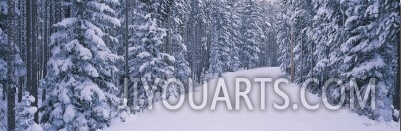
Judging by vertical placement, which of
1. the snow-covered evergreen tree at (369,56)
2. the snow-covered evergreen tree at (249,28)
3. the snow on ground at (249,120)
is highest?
the snow-covered evergreen tree at (249,28)

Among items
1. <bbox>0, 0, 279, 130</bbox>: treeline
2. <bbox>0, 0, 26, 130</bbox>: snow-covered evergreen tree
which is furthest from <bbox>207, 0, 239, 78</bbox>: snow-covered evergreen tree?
<bbox>0, 0, 26, 130</bbox>: snow-covered evergreen tree

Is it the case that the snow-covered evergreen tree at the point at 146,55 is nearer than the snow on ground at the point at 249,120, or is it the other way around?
the snow on ground at the point at 249,120

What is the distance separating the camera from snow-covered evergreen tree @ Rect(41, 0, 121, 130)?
1666 centimetres

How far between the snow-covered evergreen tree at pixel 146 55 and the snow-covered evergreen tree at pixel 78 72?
7.05 m

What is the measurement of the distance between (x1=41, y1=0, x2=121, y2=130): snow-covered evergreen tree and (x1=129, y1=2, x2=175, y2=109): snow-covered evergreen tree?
705cm

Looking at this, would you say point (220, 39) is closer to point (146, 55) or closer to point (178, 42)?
point (178, 42)

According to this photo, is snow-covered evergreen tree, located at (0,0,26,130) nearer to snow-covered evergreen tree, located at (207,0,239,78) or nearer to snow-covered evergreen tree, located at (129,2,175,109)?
snow-covered evergreen tree, located at (129,2,175,109)

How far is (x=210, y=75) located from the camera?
5419 centimetres

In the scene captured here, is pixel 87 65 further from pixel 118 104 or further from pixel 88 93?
pixel 118 104

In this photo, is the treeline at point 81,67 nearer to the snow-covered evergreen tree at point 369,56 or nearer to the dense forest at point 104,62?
the dense forest at point 104,62

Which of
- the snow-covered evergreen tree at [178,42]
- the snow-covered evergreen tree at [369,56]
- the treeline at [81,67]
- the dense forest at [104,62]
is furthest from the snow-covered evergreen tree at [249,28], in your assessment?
the snow-covered evergreen tree at [369,56]

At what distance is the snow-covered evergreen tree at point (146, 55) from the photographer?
25125 mm

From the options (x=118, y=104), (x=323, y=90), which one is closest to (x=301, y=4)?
(x=323, y=90)

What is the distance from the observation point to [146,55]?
2475 cm
